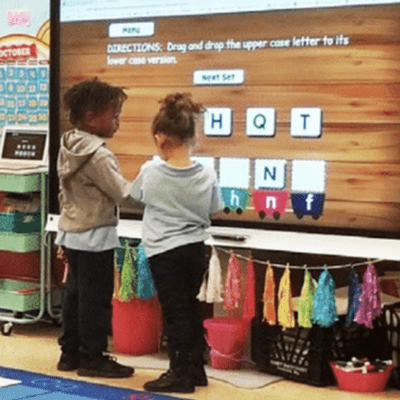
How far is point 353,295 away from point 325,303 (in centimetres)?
12

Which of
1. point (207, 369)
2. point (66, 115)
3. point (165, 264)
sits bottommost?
point (207, 369)

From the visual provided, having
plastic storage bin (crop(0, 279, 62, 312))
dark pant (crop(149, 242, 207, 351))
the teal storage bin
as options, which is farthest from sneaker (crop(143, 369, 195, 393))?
the teal storage bin

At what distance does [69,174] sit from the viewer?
428 cm

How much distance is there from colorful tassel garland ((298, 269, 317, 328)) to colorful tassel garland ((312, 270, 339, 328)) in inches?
1.1

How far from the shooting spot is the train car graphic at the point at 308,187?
4188 mm

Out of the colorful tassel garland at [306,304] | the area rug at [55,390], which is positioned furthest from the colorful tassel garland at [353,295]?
the area rug at [55,390]

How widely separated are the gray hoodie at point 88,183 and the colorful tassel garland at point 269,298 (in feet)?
2.25

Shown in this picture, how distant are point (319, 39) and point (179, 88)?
0.70 metres

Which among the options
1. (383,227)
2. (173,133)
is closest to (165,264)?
(173,133)

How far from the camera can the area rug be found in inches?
153

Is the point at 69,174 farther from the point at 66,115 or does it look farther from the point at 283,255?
the point at 283,255

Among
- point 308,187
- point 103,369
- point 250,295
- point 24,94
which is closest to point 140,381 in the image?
point 103,369

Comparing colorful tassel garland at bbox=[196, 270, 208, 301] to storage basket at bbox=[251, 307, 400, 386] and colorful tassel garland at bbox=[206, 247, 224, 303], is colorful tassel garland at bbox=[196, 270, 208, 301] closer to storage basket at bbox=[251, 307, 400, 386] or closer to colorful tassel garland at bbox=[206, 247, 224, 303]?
colorful tassel garland at bbox=[206, 247, 224, 303]

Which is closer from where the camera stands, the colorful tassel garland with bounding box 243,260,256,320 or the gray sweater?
the gray sweater
